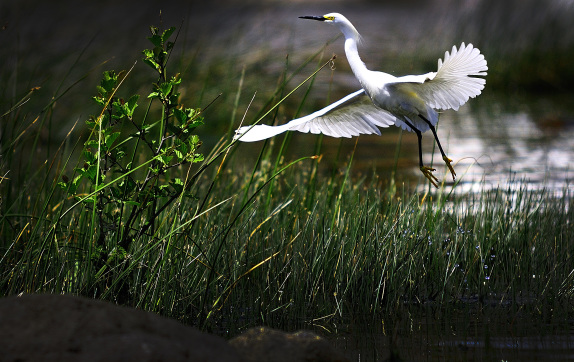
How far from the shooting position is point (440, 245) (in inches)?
136

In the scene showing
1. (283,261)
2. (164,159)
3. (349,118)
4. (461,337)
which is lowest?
(461,337)

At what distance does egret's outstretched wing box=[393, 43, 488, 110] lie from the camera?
2271 millimetres

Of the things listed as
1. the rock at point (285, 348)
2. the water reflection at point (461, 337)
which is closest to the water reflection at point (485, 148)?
the water reflection at point (461, 337)

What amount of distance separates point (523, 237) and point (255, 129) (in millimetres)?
1715

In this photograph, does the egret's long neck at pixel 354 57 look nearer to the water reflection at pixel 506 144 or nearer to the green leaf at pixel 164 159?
the green leaf at pixel 164 159

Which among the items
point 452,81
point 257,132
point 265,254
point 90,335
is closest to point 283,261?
point 265,254

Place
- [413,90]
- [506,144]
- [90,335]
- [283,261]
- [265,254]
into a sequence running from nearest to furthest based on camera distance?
[90,335] < [413,90] < [283,261] < [265,254] < [506,144]

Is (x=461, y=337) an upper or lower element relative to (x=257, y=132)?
lower

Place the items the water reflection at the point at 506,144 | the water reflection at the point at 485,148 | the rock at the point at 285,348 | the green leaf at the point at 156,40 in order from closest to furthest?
1. the rock at the point at 285,348
2. the green leaf at the point at 156,40
3. the water reflection at the point at 506,144
4. the water reflection at the point at 485,148

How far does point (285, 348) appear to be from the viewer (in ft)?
6.75

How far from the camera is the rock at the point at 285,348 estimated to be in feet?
6.68

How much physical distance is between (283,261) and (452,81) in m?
1.27

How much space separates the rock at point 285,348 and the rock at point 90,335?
0.54 ft

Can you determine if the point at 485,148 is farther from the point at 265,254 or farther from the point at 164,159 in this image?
the point at 164,159
